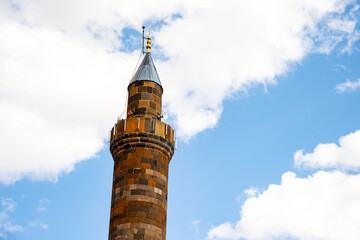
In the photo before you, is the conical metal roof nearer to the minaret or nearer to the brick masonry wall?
the minaret

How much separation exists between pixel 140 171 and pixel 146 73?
18.9 ft

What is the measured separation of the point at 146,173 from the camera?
82.3ft

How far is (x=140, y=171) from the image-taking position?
25078 mm

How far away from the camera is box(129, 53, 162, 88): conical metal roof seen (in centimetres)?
2828

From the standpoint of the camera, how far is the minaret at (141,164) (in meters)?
24.0

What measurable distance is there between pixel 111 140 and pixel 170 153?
2879 millimetres

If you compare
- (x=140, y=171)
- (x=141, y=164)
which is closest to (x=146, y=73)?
(x=141, y=164)

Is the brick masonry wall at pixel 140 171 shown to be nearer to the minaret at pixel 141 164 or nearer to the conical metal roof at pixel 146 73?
the minaret at pixel 141 164

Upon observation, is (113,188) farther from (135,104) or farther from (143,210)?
(135,104)

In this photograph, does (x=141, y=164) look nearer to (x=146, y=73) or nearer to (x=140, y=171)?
(x=140, y=171)

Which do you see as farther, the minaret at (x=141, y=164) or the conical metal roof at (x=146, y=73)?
the conical metal roof at (x=146, y=73)

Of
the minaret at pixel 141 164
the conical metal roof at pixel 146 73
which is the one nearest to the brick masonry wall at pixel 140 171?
the minaret at pixel 141 164

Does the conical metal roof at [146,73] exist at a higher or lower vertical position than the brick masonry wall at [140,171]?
higher

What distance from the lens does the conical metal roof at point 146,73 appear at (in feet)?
92.8
